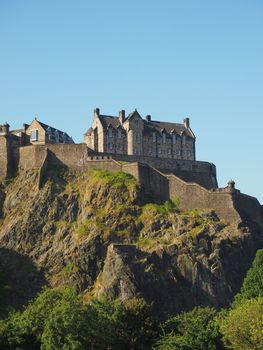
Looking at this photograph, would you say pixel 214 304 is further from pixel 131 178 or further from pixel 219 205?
pixel 131 178

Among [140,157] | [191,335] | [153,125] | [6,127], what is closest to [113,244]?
[140,157]

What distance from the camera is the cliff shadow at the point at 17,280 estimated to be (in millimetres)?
96875

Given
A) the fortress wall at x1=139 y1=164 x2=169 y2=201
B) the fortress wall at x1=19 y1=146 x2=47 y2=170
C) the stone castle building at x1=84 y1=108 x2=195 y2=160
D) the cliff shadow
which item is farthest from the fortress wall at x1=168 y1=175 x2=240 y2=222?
the cliff shadow

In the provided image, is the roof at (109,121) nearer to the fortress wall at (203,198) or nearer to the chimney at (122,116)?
the chimney at (122,116)

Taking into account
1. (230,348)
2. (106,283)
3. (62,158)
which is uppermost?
(62,158)

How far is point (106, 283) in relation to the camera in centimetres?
9312

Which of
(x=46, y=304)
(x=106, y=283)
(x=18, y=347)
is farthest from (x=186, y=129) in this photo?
(x=18, y=347)

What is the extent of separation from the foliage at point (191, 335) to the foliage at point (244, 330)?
1.03m

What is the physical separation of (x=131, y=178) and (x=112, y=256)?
15575 mm

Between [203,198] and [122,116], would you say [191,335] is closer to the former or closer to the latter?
[203,198]

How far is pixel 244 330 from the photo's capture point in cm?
7312

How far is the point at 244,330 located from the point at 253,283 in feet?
60.2

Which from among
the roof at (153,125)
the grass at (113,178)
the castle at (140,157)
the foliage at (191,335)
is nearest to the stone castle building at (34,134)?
the castle at (140,157)

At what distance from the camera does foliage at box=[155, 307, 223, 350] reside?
2793 inches
